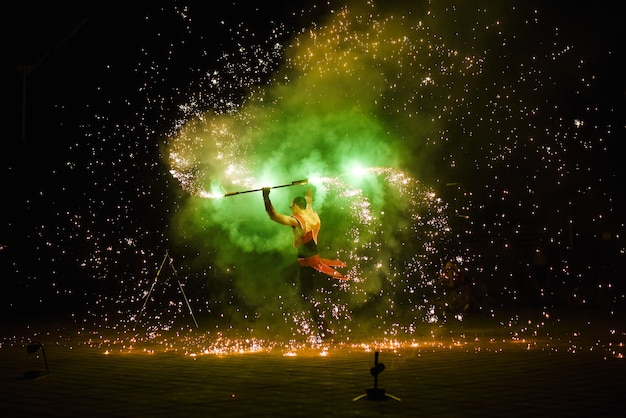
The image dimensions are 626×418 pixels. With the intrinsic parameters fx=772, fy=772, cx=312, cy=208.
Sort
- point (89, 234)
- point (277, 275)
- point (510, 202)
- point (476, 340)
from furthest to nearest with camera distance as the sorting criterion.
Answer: point (510, 202), point (89, 234), point (277, 275), point (476, 340)

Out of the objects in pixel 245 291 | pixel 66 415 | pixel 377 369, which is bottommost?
pixel 66 415

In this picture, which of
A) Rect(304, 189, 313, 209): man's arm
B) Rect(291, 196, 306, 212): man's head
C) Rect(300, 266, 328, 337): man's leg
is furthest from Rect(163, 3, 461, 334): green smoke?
Rect(300, 266, 328, 337): man's leg

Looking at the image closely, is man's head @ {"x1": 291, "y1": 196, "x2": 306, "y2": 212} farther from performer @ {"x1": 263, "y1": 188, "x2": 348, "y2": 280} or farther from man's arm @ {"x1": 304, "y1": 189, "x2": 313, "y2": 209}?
man's arm @ {"x1": 304, "y1": 189, "x2": 313, "y2": 209}

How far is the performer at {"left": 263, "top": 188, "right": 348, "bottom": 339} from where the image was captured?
9109 mm

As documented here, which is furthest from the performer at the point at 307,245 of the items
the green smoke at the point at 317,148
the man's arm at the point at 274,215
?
the green smoke at the point at 317,148

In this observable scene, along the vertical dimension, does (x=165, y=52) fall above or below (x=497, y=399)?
above

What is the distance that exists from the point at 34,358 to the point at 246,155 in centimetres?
641

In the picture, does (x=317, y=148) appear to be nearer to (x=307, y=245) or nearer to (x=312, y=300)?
(x=307, y=245)

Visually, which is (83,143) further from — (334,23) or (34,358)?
(34,358)

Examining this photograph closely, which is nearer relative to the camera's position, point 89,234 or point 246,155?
point 246,155

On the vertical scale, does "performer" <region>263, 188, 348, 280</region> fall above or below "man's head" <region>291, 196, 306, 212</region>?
below

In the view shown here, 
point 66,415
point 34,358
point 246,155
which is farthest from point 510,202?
point 66,415

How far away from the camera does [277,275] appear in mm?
14836

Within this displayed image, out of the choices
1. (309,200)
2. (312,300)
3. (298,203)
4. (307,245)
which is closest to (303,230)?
(307,245)
